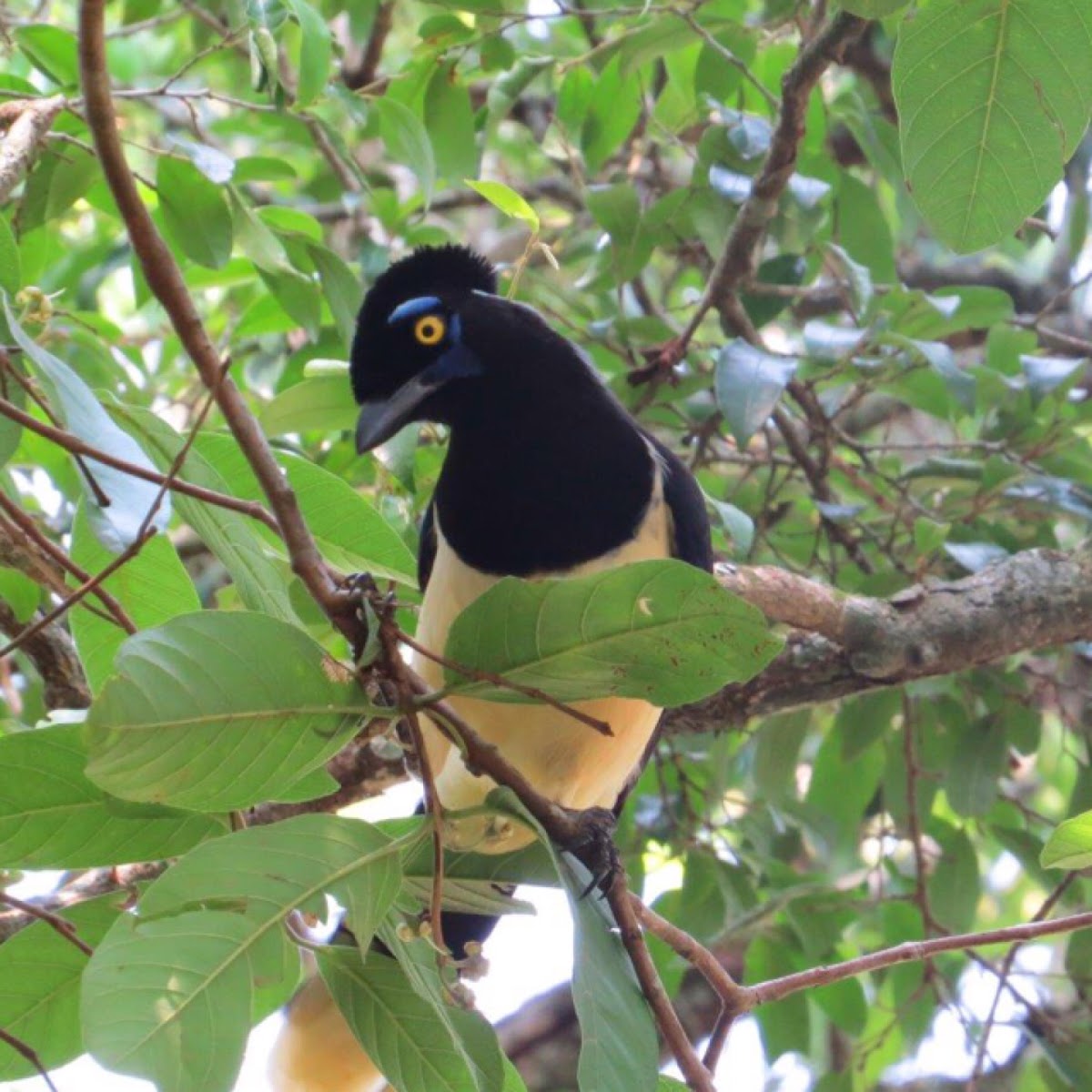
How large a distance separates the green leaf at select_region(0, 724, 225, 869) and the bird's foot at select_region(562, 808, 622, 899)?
0.51m

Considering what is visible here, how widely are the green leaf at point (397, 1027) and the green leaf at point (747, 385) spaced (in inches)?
50.8

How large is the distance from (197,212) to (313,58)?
35 cm

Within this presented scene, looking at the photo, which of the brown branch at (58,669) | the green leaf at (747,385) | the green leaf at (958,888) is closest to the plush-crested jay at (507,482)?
the green leaf at (747,385)

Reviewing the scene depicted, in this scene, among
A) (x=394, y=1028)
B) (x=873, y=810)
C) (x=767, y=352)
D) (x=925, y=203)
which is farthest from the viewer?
→ (x=873, y=810)

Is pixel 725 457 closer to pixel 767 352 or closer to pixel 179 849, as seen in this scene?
pixel 767 352

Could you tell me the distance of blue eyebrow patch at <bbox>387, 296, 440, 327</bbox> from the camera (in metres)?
2.50

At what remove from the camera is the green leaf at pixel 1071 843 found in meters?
1.75

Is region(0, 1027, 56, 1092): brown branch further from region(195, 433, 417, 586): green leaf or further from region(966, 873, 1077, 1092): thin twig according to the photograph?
region(966, 873, 1077, 1092): thin twig

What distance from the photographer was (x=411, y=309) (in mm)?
2498

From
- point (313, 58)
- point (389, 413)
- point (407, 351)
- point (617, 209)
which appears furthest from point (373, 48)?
point (389, 413)

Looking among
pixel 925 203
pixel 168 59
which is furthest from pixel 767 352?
pixel 168 59

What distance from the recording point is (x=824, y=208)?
3264 millimetres

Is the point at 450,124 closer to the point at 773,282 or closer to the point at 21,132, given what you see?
the point at 773,282

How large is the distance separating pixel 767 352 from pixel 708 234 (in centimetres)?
31
